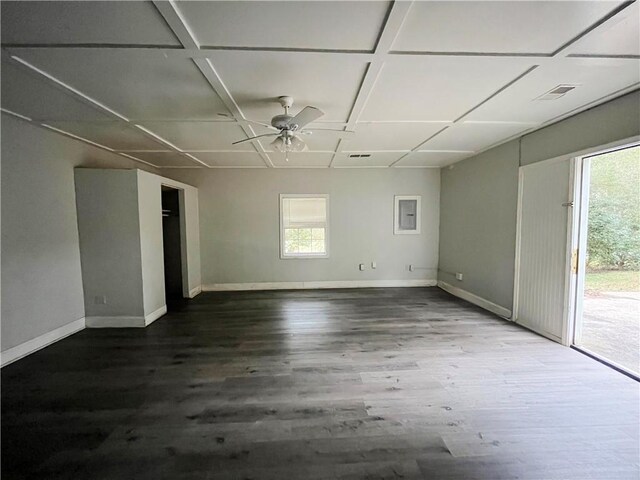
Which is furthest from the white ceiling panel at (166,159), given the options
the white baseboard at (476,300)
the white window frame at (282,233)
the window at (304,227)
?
the white baseboard at (476,300)

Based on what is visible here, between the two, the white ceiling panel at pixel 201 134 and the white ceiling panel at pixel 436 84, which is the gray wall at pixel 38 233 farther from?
the white ceiling panel at pixel 436 84

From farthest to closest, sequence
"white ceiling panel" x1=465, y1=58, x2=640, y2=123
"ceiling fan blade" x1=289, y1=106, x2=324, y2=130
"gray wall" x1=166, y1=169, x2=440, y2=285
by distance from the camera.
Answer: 1. "gray wall" x1=166, y1=169, x2=440, y2=285
2. "ceiling fan blade" x1=289, y1=106, x2=324, y2=130
3. "white ceiling panel" x1=465, y1=58, x2=640, y2=123

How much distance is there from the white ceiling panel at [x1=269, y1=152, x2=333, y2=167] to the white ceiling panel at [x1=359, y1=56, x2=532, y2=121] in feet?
6.16

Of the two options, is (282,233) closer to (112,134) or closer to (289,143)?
(289,143)

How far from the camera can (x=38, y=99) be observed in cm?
243

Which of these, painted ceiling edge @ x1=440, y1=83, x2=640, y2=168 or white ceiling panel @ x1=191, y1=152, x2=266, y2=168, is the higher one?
white ceiling panel @ x1=191, y1=152, x2=266, y2=168

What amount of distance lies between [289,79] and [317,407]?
2659 mm

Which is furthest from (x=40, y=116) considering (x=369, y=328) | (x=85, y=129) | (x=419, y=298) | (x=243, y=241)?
(x=419, y=298)

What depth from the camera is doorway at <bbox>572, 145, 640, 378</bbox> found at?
115 inches

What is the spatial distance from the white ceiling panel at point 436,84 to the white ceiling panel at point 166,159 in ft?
11.4

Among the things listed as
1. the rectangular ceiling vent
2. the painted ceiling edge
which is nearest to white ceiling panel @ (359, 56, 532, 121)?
the rectangular ceiling vent

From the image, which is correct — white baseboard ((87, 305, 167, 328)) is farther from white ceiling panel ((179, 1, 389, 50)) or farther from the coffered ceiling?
white ceiling panel ((179, 1, 389, 50))

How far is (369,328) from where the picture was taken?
143 inches

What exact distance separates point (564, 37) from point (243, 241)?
5.40 meters
